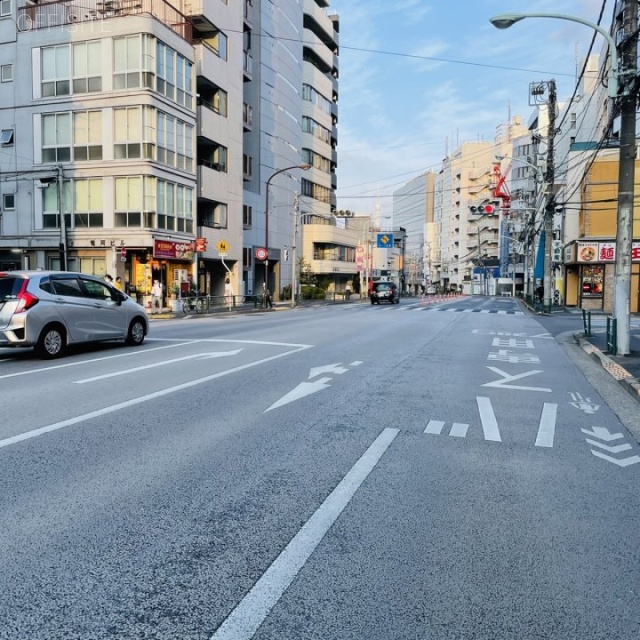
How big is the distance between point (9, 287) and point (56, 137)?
24.1 m

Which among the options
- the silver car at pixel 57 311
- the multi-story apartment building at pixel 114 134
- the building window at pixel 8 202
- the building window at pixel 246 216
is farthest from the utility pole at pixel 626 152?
the building window at pixel 246 216

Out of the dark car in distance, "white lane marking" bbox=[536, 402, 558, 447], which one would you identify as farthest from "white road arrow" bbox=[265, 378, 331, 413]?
the dark car in distance

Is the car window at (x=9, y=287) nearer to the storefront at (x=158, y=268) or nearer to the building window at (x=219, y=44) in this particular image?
the storefront at (x=158, y=268)

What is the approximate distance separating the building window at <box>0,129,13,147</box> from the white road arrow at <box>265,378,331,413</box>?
30621 millimetres

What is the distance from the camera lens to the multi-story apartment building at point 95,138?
3012 cm

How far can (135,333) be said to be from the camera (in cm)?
1406

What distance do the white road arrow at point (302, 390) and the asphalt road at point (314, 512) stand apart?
0.05 m

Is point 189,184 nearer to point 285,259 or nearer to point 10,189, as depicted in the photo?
point 10,189

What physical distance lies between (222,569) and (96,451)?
2587mm

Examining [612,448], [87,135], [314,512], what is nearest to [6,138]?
[87,135]

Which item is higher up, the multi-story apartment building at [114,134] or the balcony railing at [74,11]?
the balcony railing at [74,11]

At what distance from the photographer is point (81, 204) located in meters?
31.2

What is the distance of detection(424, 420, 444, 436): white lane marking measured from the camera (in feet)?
20.9

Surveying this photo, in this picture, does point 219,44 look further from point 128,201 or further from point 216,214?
point 128,201
